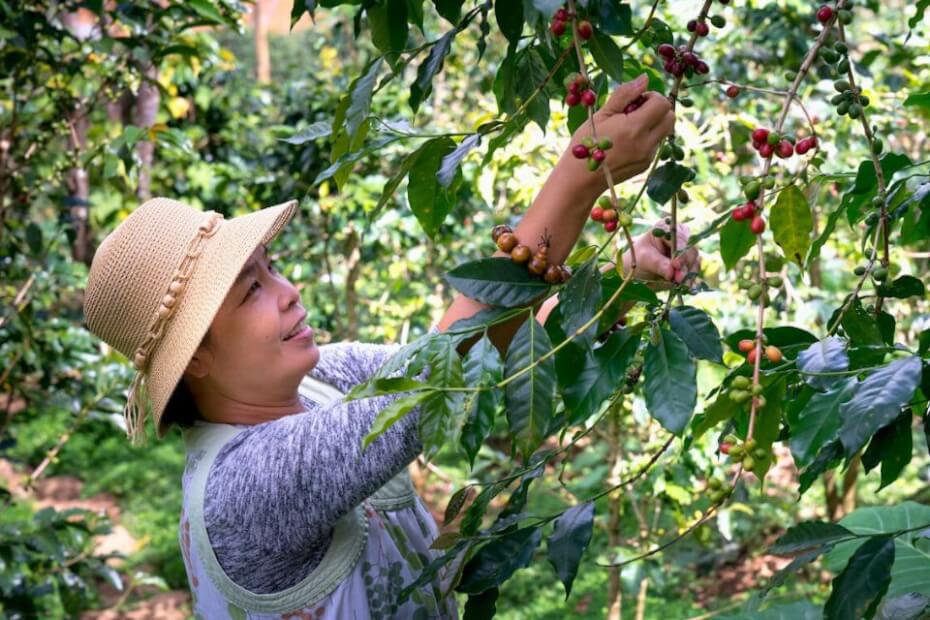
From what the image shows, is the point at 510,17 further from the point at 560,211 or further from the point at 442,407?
the point at 442,407

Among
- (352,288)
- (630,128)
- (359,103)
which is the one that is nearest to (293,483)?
(359,103)

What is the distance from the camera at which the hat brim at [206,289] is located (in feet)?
4.21

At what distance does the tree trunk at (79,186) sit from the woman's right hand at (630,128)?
6.11 feet

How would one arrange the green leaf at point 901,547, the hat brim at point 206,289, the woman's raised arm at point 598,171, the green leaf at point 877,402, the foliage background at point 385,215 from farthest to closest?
the foliage background at point 385,215 → the green leaf at point 901,547 → the hat brim at point 206,289 → the woman's raised arm at point 598,171 → the green leaf at point 877,402

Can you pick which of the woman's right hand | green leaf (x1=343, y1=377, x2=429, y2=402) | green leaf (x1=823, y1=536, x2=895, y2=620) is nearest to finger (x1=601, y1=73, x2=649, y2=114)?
the woman's right hand

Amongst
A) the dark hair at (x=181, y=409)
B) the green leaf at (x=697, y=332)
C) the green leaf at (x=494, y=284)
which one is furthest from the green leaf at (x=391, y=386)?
the dark hair at (x=181, y=409)

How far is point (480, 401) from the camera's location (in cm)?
96

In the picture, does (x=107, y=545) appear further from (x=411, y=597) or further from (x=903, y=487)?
(x=411, y=597)

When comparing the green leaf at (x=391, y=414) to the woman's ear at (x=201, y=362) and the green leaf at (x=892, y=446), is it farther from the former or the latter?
the woman's ear at (x=201, y=362)

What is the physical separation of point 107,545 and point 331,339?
6.33ft

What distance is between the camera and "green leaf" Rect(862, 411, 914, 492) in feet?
3.22

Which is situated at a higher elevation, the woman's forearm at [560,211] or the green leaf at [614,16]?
the green leaf at [614,16]

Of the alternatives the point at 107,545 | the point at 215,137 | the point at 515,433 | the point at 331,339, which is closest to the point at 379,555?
the point at 515,433

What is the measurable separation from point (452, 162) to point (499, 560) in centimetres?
40
